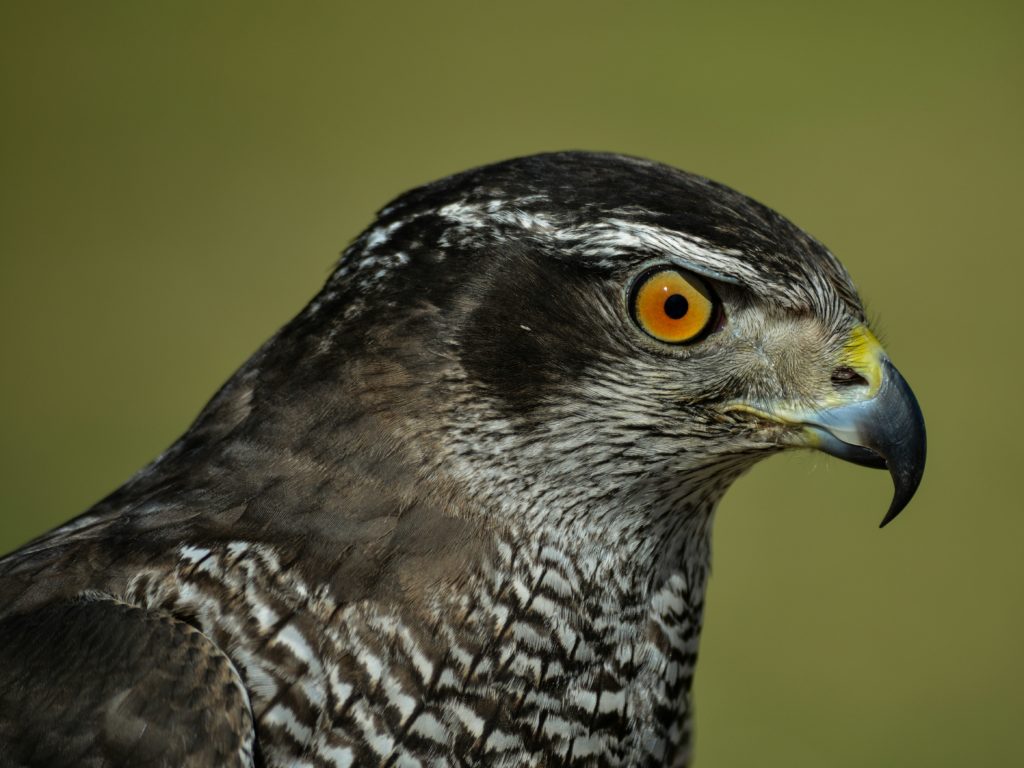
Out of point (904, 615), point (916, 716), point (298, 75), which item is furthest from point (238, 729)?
point (298, 75)

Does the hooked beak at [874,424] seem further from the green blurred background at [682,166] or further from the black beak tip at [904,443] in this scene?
the green blurred background at [682,166]

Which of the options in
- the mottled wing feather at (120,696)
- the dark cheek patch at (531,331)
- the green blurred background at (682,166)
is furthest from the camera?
the green blurred background at (682,166)

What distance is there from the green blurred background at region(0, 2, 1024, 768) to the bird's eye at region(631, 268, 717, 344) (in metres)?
3.79

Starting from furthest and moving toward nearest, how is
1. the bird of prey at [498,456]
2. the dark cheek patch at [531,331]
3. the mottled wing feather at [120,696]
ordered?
the dark cheek patch at [531,331], the bird of prey at [498,456], the mottled wing feather at [120,696]

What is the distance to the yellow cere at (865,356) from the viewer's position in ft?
8.96

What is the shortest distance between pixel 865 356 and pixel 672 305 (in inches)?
17.2

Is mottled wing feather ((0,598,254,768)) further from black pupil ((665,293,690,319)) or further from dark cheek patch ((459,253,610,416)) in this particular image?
black pupil ((665,293,690,319))

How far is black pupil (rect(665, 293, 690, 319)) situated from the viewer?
8.80 feet

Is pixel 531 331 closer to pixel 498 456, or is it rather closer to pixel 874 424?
pixel 498 456

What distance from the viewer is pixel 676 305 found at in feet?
8.84

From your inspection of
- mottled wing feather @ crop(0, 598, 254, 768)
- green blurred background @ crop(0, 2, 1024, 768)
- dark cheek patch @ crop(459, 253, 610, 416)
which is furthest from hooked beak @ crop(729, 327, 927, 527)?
green blurred background @ crop(0, 2, 1024, 768)

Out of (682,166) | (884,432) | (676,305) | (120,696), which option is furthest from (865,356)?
(682,166)

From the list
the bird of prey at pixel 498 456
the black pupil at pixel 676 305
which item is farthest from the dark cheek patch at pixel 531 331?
the black pupil at pixel 676 305

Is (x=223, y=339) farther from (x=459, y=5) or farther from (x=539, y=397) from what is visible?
(x=539, y=397)
